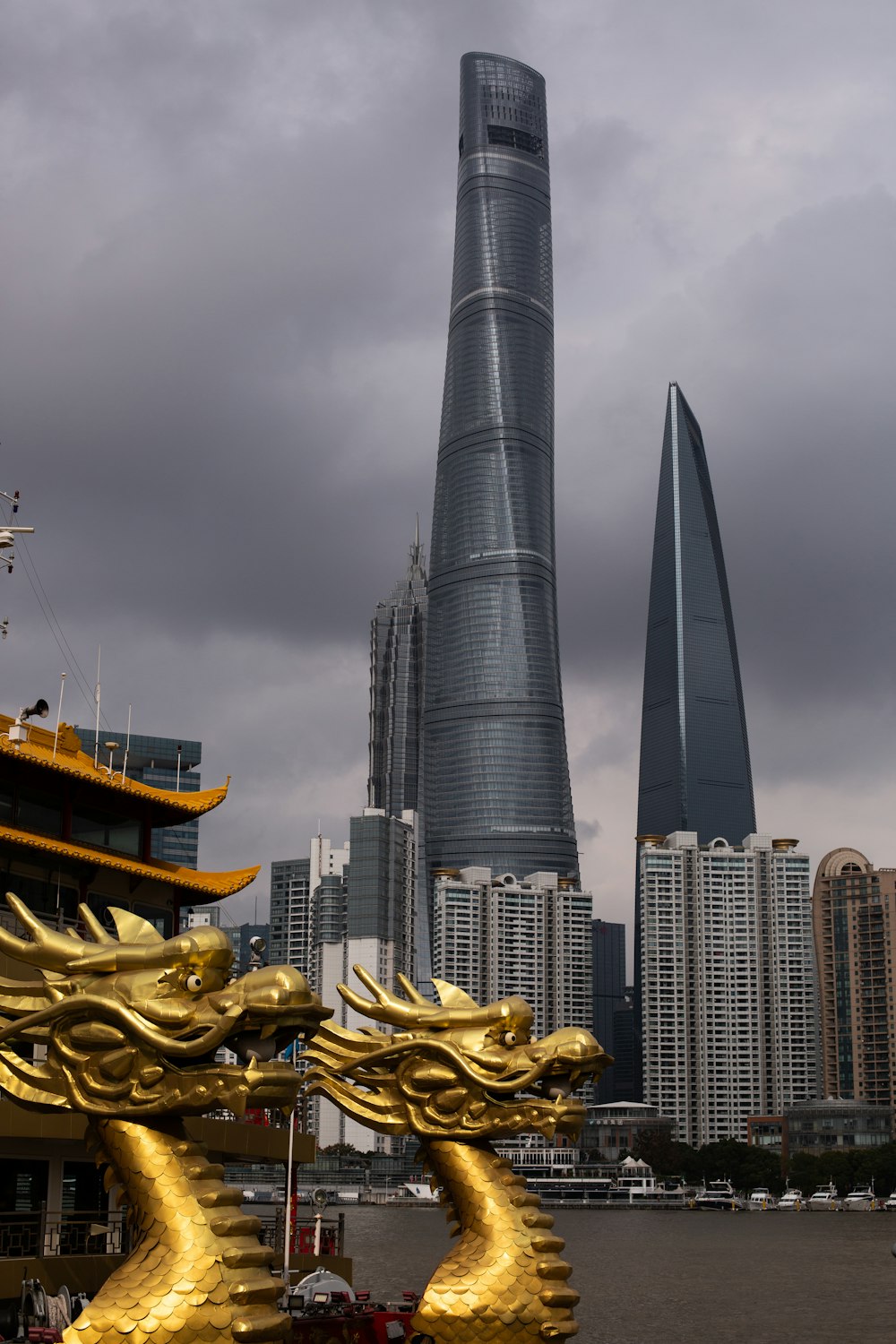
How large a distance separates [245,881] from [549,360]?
172m

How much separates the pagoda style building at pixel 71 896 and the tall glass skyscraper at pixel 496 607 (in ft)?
512

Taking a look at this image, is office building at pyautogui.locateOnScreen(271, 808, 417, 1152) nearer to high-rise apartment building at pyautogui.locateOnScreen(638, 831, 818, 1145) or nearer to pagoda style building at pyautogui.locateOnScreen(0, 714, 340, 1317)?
high-rise apartment building at pyautogui.locateOnScreen(638, 831, 818, 1145)

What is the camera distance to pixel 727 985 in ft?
566

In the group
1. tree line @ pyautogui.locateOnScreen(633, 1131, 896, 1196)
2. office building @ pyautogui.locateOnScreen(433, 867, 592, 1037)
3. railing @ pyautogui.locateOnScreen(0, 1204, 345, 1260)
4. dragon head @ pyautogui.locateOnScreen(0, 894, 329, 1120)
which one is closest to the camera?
dragon head @ pyautogui.locateOnScreen(0, 894, 329, 1120)

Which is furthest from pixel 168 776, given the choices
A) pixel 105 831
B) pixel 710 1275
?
pixel 105 831

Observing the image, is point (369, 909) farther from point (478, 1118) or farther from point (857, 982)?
point (478, 1118)

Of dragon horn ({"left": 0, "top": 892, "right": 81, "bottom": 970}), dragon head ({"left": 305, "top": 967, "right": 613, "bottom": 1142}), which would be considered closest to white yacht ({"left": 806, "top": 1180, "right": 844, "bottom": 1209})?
dragon head ({"left": 305, "top": 967, "right": 613, "bottom": 1142})

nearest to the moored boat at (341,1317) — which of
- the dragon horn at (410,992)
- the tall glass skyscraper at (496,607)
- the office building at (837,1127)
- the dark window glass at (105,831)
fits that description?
the dragon horn at (410,992)

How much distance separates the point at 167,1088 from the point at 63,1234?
10.8 m

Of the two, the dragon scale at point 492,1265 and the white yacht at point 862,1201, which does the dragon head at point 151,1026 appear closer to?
the dragon scale at point 492,1265

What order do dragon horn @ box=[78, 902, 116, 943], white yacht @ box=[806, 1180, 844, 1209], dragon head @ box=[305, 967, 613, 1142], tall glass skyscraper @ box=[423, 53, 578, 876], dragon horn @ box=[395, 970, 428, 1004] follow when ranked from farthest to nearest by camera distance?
tall glass skyscraper @ box=[423, 53, 578, 876]
white yacht @ box=[806, 1180, 844, 1209]
dragon horn @ box=[395, 970, 428, 1004]
dragon head @ box=[305, 967, 613, 1142]
dragon horn @ box=[78, 902, 116, 943]

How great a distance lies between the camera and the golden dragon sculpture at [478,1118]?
17.1 m

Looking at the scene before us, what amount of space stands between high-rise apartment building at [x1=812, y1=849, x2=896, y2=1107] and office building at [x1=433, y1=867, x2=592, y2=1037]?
85.2ft

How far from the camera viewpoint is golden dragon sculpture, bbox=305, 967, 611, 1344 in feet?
56.2
